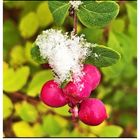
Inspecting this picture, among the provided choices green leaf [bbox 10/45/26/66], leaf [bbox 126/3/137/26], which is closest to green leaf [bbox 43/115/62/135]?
green leaf [bbox 10/45/26/66]

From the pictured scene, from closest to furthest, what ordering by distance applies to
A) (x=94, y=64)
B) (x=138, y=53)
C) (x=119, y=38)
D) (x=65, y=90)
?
(x=65, y=90), (x=94, y=64), (x=119, y=38), (x=138, y=53)

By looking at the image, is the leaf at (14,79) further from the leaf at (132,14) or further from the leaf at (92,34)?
the leaf at (132,14)

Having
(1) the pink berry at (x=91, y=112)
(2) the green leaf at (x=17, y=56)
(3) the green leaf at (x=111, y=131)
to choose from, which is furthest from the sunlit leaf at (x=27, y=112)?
(1) the pink berry at (x=91, y=112)

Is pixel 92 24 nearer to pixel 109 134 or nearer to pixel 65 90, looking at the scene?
pixel 65 90

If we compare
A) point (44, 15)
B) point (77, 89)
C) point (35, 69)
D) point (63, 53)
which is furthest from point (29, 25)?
point (77, 89)

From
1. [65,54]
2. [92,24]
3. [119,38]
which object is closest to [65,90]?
[65,54]

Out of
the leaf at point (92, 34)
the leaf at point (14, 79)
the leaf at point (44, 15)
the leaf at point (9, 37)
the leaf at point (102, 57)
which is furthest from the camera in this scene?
the leaf at point (9, 37)
